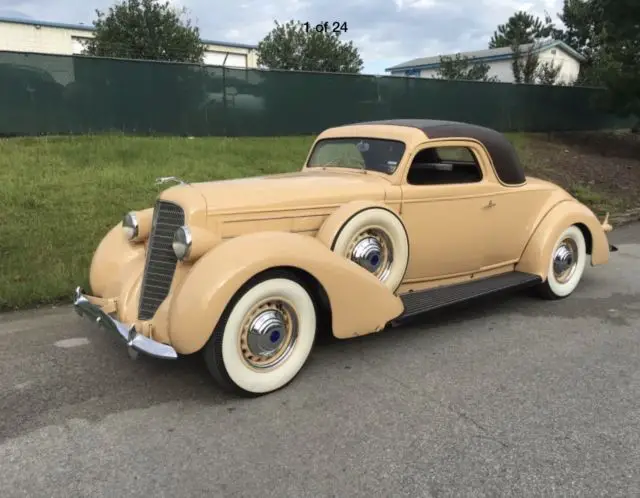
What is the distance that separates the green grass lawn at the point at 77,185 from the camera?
582cm

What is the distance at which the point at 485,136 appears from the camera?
5.23m

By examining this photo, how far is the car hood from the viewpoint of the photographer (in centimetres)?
390

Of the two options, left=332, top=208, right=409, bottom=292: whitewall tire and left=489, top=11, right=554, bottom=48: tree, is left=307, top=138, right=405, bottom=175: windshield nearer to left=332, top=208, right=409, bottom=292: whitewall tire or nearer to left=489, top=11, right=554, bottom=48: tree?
left=332, top=208, right=409, bottom=292: whitewall tire

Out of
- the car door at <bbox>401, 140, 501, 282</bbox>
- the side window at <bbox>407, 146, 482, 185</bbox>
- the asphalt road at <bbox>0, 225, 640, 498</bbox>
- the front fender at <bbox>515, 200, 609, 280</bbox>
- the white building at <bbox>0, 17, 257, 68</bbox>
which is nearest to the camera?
the asphalt road at <bbox>0, 225, 640, 498</bbox>

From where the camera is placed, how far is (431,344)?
4.46 metres

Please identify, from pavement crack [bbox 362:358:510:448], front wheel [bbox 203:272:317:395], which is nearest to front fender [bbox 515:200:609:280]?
pavement crack [bbox 362:358:510:448]

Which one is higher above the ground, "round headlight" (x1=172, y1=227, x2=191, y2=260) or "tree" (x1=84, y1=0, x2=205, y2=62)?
"tree" (x1=84, y1=0, x2=205, y2=62)

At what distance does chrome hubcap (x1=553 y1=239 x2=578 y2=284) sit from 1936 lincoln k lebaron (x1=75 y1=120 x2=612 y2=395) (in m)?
0.02

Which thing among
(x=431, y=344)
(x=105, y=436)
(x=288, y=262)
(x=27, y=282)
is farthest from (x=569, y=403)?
(x=27, y=282)

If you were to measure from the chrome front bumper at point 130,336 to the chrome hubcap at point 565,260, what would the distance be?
150 inches

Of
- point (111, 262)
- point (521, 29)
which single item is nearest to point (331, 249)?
point (111, 262)

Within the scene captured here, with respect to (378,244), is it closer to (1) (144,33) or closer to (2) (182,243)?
(2) (182,243)

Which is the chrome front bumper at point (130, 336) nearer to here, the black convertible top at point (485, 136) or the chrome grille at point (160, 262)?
the chrome grille at point (160, 262)

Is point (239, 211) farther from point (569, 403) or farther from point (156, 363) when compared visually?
point (569, 403)
